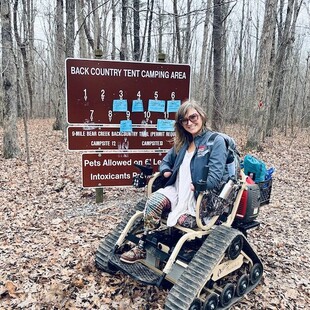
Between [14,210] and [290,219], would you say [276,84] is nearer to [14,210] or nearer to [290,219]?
[290,219]

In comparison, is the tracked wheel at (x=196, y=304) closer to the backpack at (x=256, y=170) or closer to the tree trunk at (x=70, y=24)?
the backpack at (x=256, y=170)

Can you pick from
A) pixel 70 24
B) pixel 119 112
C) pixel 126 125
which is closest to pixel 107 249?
pixel 126 125

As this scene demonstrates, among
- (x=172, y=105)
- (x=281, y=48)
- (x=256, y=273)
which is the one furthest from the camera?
(x=281, y=48)

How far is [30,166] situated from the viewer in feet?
28.0

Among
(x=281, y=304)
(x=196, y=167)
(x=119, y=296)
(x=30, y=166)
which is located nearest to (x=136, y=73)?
(x=196, y=167)

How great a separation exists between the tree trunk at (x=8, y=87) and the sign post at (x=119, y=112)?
4.71m

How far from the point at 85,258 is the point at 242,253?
1.88 m

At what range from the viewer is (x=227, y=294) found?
2992mm

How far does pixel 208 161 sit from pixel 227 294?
129 cm

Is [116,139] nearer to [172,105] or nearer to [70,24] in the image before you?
[172,105]

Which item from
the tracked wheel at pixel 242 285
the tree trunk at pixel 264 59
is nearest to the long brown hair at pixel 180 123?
the tracked wheel at pixel 242 285

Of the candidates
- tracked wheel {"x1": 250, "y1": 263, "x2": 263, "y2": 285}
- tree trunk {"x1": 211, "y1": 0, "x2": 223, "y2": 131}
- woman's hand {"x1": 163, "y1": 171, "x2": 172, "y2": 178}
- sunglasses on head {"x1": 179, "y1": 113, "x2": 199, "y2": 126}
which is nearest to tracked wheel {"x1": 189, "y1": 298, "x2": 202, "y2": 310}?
tracked wheel {"x1": 250, "y1": 263, "x2": 263, "y2": 285}

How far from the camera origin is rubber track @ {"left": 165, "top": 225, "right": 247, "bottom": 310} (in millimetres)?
2617

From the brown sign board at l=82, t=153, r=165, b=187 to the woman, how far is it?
190cm
